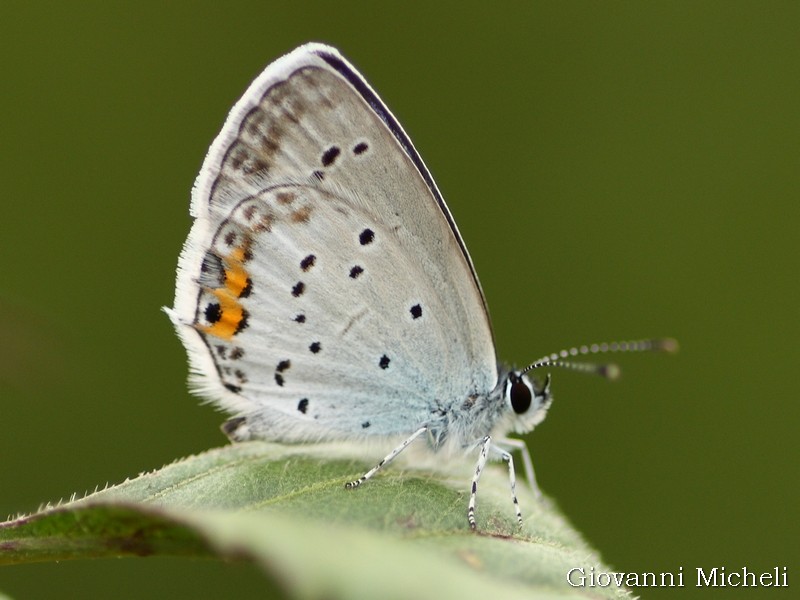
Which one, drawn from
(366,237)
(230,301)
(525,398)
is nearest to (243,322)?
(230,301)

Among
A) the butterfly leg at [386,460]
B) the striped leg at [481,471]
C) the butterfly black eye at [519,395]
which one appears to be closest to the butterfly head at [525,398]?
the butterfly black eye at [519,395]

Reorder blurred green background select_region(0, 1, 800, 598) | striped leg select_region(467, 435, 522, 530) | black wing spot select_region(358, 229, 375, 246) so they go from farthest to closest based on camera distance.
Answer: blurred green background select_region(0, 1, 800, 598) < black wing spot select_region(358, 229, 375, 246) < striped leg select_region(467, 435, 522, 530)

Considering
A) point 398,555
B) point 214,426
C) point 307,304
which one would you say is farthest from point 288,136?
point 214,426

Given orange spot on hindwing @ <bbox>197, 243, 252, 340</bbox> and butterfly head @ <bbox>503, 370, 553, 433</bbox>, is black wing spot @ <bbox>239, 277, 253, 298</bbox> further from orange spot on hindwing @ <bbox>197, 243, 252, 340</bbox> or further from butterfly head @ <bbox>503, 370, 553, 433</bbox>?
butterfly head @ <bbox>503, 370, 553, 433</bbox>

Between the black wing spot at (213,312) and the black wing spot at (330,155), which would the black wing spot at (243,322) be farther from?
the black wing spot at (330,155)


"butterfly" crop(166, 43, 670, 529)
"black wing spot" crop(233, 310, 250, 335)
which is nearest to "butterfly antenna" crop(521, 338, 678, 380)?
"butterfly" crop(166, 43, 670, 529)

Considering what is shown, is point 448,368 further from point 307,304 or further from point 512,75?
point 512,75
